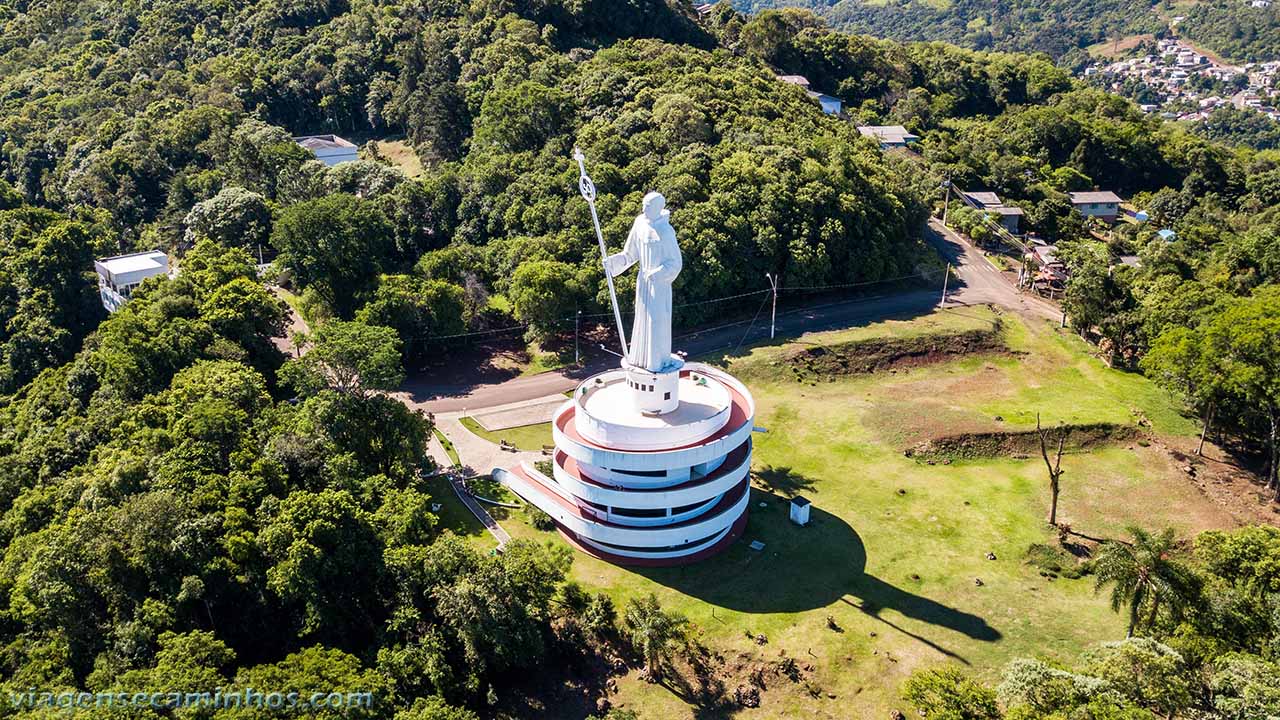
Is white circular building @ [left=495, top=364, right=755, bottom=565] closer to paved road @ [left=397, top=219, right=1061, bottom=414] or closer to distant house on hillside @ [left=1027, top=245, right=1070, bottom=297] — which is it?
paved road @ [left=397, top=219, right=1061, bottom=414]

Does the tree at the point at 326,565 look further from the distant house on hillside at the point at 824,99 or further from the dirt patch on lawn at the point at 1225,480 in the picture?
the distant house on hillside at the point at 824,99

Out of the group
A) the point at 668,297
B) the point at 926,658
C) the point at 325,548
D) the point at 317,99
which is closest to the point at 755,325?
the point at 668,297

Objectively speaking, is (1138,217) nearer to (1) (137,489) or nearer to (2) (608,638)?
(2) (608,638)

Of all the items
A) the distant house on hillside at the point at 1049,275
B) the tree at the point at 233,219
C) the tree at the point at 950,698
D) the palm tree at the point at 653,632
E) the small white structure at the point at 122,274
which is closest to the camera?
the tree at the point at 950,698

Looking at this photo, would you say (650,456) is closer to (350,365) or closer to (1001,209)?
(350,365)

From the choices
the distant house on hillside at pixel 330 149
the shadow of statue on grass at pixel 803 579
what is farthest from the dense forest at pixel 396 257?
the shadow of statue on grass at pixel 803 579

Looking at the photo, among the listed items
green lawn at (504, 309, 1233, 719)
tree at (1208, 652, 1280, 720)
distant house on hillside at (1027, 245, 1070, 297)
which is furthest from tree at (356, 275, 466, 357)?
distant house on hillside at (1027, 245, 1070, 297)
